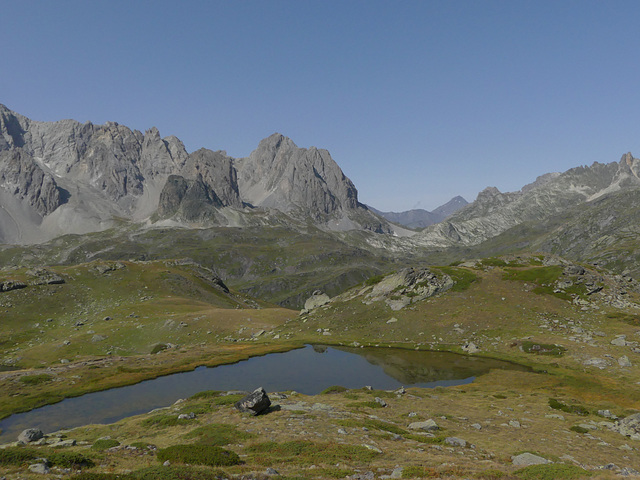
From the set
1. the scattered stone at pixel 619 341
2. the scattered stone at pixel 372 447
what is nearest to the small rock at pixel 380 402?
the scattered stone at pixel 372 447

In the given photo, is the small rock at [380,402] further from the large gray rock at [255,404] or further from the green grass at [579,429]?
the green grass at [579,429]

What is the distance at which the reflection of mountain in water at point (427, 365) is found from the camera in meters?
68.0

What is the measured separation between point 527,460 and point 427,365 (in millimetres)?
49834

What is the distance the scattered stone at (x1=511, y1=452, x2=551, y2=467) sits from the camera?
25594 mm

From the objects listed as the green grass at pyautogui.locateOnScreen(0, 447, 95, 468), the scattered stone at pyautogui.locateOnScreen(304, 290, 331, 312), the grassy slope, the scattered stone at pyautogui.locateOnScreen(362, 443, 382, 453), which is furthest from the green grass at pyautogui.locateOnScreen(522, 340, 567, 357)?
the green grass at pyautogui.locateOnScreen(0, 447, 95, 468)

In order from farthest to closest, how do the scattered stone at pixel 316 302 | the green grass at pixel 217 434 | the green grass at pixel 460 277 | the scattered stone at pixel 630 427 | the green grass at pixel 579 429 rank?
the scattered stone at pixel 316 302, the green grass at pixel 460 277, the green grass at pixel 579 429, the scattered stone at pixel 630 427, the green grass at pixel 217 434

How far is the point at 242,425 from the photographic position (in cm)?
3491

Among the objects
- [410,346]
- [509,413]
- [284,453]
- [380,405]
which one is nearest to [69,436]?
[284,453]

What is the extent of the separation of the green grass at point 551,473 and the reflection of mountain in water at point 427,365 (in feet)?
141

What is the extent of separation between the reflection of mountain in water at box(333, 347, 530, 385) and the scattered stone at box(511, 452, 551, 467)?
3913 centimetres

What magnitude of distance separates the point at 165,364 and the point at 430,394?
54.5 m

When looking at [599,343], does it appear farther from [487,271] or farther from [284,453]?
[284,453]

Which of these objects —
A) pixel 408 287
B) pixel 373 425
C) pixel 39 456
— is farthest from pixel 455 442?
pixel 408 287

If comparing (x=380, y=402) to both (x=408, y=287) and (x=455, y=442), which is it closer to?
(x=455, y=442)
